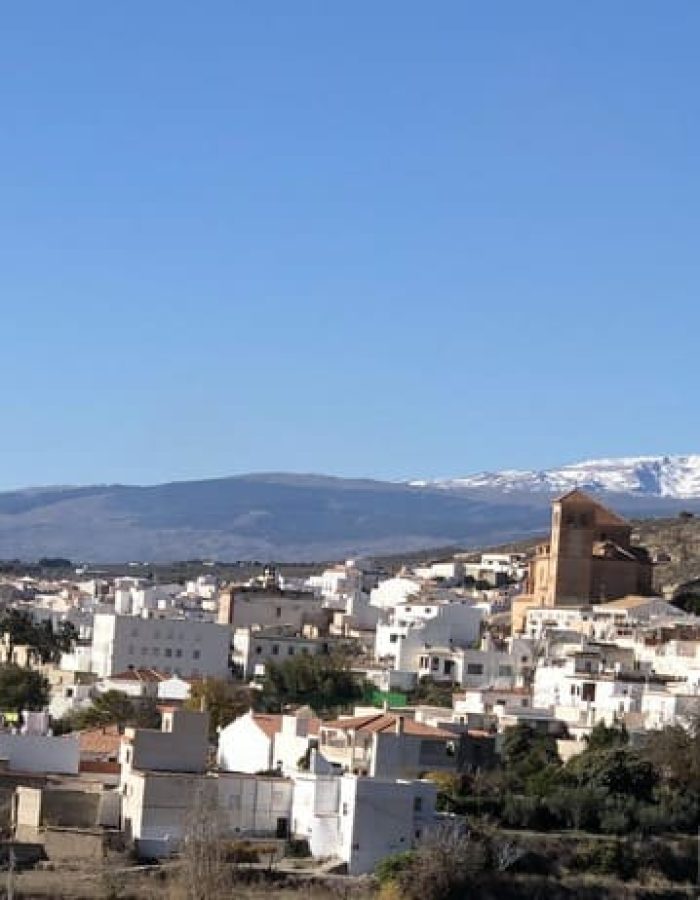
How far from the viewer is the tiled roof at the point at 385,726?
51.0m

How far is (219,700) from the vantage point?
5991 centimetres

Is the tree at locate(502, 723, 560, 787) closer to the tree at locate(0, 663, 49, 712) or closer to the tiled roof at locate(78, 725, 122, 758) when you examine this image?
the tiled roof at locate(78, 725, 122, 758)

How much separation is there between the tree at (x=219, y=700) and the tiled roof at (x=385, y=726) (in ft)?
15.6

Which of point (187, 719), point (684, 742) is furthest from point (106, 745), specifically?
point (684, 742)

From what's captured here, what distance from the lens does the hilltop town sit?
45406 millimetres

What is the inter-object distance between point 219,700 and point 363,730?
9.61 m

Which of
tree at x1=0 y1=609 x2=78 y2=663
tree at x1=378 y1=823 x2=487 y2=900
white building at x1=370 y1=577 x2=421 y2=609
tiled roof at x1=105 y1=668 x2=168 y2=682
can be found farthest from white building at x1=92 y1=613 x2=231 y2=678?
tree at x1=378 y1=823 x2=487 y2=900

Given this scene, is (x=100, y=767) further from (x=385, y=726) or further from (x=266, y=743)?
(x=385, y=726)

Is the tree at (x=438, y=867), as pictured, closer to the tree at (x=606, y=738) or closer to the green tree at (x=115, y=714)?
the tree at (x=606, y=738)

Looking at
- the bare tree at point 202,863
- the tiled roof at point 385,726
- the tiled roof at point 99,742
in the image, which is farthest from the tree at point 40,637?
the bare tree at point 202,863

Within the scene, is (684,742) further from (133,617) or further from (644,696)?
(133,617)

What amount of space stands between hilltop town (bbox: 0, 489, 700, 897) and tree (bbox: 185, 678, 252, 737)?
10 centimetres

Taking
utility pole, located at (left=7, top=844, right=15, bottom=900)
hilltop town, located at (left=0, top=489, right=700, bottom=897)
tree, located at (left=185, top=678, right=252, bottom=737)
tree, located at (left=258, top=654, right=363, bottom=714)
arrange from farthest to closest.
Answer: tree, located at (left=258, top=654, right=363, bottom=714) → tree, located at (left=185, top=678, right=252, bottom=737) → hilltop town, located at (left=0, top=489, right=700, bottom=897) → utility pole, located at (left=7, top=844, right=15, bottom=900)

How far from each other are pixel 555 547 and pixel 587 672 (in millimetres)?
18433
